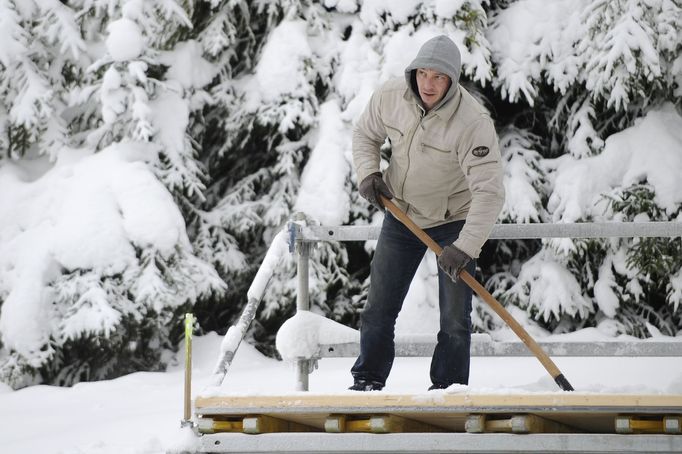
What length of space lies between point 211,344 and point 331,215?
140 cm

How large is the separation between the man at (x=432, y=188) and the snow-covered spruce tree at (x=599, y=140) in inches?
97.0

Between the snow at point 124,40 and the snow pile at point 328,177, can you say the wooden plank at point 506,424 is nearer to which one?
the snow pile at point 328,177

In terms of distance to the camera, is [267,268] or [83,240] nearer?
[267,268]

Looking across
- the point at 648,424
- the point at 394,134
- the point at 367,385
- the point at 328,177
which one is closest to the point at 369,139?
the point at 394,134

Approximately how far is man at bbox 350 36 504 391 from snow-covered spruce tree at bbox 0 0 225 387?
2519 millimetres

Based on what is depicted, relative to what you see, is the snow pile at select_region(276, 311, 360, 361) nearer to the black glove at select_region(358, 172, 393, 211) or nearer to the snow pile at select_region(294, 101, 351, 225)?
the black glove at select_region(358, 172, 393, 211)

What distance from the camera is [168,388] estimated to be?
6348 millimetres

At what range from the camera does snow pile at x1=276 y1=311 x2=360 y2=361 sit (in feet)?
15.4

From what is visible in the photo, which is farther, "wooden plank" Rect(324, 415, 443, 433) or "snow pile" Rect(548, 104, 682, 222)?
"snow pile" Rect(548, 104, 682, 222)

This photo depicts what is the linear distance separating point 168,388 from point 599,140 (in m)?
3.37

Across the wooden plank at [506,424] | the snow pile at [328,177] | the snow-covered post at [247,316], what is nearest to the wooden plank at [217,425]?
the snow-covered post at [247,316]

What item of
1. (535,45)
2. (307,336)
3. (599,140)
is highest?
(535,45)

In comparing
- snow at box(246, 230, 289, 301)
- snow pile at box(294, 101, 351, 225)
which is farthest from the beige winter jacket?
snow pile at box(294, 101, 351, 225)

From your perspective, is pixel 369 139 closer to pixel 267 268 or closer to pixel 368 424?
pixel 267 268
